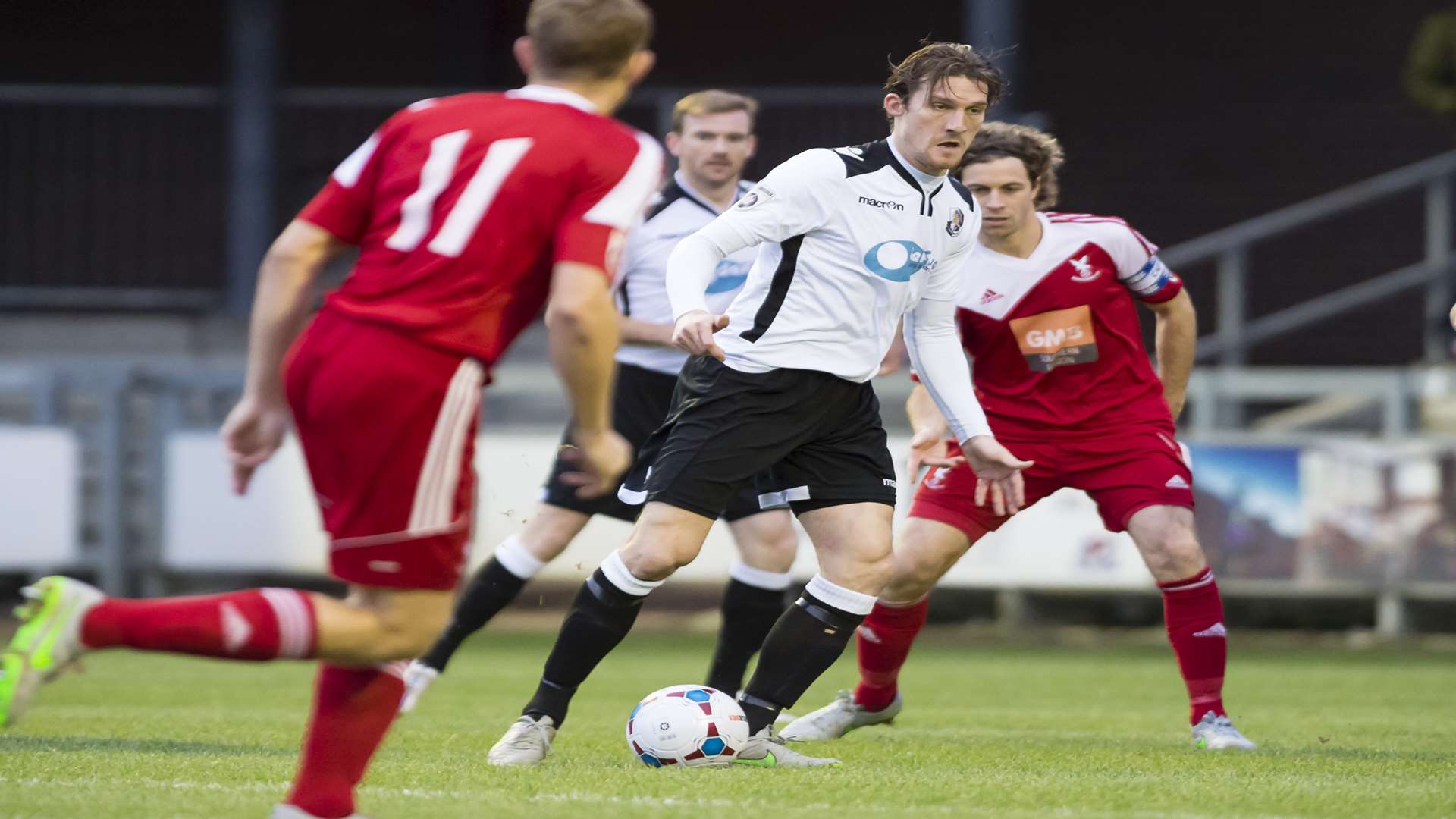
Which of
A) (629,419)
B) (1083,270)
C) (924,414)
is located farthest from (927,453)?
(629,419)

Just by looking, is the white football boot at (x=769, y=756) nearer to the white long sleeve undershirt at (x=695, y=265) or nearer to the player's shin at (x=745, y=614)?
the player's shin at (x=745, y=614)

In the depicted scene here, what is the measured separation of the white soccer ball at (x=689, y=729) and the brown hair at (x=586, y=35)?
2031 mm

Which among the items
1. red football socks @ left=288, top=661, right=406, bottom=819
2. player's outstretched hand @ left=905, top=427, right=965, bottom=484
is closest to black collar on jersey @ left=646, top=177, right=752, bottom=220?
player's outstretched hand @ left=905, top=427, right=965, bottom=484

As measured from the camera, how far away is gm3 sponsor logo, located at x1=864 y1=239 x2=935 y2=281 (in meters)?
5.25

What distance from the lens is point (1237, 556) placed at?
1202 cm

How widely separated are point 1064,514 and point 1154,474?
592 cm

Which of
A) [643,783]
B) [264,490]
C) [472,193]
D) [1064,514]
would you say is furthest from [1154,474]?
[264,490]

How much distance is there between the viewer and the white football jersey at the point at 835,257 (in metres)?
5.23

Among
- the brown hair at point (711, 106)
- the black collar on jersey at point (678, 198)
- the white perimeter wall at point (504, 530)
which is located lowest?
the white perimeter wall at point (504, 530)

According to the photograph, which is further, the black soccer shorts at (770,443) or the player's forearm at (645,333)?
the player's forearm at (645,333)

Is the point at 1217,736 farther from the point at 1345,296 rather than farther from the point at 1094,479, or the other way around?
the point at 1345,296

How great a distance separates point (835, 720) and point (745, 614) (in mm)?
473

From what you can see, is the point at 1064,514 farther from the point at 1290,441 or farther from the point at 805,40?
the point at 805,40

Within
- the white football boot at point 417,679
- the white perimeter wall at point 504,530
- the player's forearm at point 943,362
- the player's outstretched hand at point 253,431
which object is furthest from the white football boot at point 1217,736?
the white perimeter wall at point 504,530
